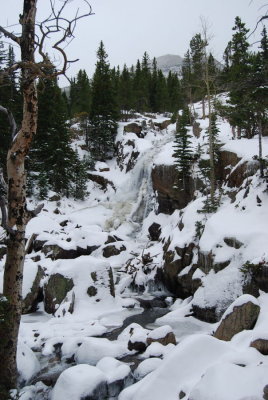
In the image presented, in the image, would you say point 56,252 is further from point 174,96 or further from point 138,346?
point 174,96

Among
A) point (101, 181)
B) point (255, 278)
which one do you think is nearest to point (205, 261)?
point (255, 278)

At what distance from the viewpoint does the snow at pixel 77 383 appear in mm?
6488

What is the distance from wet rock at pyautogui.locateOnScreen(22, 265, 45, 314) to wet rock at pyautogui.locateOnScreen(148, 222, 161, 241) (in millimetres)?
11812

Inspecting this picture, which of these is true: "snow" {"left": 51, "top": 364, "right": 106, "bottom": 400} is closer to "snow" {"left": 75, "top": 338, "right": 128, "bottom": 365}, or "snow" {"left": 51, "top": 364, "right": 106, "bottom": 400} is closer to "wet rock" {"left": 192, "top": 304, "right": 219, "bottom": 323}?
"snow" {"left": 75, "top": 338, "right": 128, "bottom": 365}

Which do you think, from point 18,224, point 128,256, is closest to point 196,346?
point 18,224

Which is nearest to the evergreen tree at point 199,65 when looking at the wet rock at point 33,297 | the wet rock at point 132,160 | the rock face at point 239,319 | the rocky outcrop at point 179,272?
the wet rock at point 132,160

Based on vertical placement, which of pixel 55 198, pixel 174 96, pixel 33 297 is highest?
pixel 174 96

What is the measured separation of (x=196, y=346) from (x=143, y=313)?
7.00 meters

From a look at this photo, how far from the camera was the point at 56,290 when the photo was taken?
1295 centimetres

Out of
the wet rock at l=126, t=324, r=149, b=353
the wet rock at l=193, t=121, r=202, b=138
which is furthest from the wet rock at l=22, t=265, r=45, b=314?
the wet rock at l=193, t=121, r=202, b=138

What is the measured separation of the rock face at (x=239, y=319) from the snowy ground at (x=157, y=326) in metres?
0.24

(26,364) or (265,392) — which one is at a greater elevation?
(265,392)

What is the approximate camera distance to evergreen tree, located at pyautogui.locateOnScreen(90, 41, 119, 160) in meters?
39.6

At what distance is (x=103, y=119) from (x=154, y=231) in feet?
65.6
